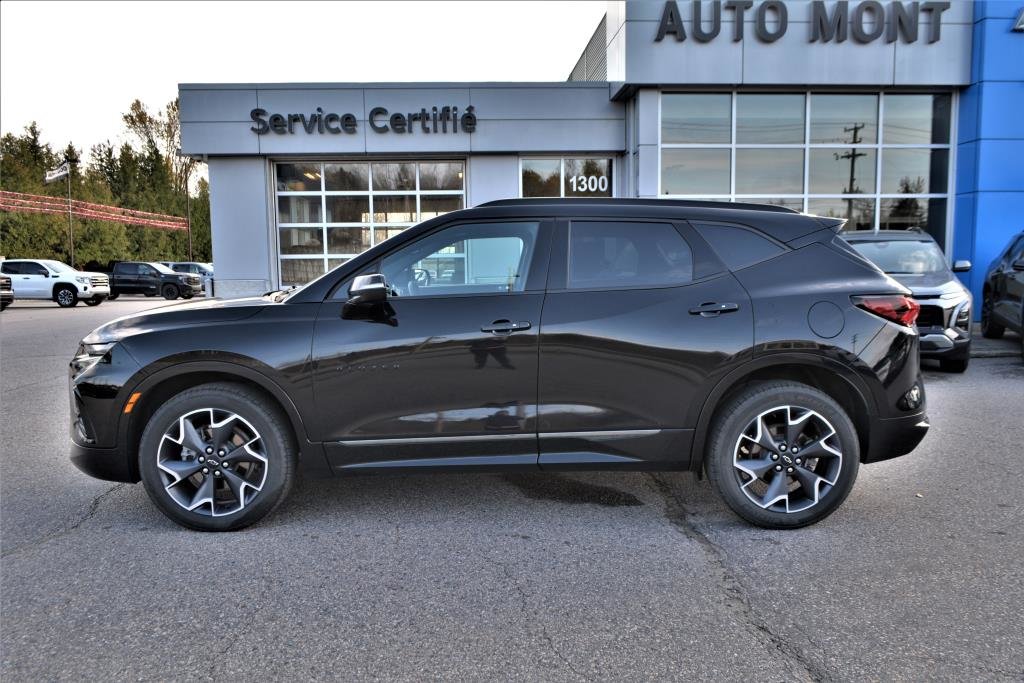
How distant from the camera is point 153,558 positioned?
11.8 feet

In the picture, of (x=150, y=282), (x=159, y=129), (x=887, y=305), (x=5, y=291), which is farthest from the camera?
(x=159, y=129)

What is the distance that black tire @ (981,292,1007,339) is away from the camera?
11.4 metres

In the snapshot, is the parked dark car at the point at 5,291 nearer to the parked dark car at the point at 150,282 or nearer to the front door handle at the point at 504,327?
the parked dark car at the point at 150,282

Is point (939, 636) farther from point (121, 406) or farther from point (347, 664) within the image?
point (121, 406)

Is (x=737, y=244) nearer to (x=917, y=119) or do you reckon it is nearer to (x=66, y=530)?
(x=66, y=530)

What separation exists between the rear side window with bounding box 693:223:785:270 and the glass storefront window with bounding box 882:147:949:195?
1237 centimetres

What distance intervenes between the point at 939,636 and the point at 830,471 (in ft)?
3.83

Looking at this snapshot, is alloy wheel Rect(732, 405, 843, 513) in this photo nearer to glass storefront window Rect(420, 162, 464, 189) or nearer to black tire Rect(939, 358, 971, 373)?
black tire Rect(939, 358, 971, 373)

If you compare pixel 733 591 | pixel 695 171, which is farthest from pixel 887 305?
pixel 695 171

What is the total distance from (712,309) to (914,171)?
13.3m

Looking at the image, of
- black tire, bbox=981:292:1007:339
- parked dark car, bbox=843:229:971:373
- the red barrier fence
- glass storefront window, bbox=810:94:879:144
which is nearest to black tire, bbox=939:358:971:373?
parked dark car, bbox=843:229:971:373

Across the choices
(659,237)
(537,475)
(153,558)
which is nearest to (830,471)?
(659,237)

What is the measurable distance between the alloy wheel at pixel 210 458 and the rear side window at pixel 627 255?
6.43ft

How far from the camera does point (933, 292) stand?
8.42 meters
